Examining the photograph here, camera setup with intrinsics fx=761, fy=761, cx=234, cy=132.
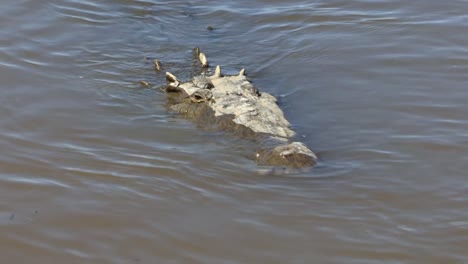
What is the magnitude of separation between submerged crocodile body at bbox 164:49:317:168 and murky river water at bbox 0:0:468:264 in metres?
0.16

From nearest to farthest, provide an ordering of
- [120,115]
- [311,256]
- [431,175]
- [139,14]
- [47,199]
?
[311,256]
[47,199]
[431,175]
[120,115]
[139,14]

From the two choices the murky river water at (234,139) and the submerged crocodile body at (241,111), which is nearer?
the murky river water at (234,139)

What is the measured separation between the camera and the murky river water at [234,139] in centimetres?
550

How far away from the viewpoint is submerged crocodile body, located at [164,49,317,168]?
650 cm

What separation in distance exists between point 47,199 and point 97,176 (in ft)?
1.68

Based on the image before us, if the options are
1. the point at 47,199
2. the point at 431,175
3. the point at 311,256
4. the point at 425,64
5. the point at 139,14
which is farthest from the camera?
the point at 139,14

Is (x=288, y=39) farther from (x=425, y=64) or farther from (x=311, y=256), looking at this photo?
(x=311, y=256)

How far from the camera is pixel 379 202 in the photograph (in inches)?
237

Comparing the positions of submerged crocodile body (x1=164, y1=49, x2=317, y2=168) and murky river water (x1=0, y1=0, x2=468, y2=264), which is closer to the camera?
murky river water (x1=0, y1=0, x2=468, y2=264)

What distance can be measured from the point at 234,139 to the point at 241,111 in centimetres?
45

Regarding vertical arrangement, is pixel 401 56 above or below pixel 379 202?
above

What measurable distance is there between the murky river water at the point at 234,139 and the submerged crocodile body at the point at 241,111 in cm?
16

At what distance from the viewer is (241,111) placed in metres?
7.49

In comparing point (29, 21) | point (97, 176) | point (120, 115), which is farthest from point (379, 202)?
point (29, 21)
